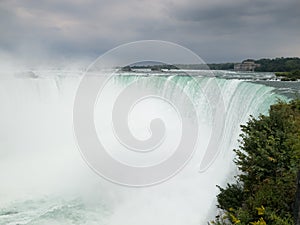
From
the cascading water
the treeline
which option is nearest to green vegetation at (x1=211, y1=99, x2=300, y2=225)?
the cascading water

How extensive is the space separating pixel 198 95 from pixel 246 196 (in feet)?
33.7

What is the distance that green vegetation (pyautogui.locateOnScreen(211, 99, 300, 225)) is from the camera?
17.7ft

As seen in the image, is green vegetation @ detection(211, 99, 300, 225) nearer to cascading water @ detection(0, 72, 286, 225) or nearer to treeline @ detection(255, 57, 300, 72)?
cascading water @ detection(0, 72, 286, 225)

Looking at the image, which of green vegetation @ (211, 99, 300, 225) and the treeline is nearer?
green vegetation @ (211, 99, 300, 225)

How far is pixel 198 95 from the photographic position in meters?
16.7

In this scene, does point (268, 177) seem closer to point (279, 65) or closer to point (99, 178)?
point (99, 178)

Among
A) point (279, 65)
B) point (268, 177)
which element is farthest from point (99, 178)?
point (279, 65)

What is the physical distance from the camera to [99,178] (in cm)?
1270

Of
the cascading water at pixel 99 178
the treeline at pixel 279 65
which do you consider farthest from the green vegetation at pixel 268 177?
the treeline at pixel 279 65

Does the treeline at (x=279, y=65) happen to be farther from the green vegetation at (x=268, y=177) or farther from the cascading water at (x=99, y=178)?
the green vegetation at (x=268, y=177)

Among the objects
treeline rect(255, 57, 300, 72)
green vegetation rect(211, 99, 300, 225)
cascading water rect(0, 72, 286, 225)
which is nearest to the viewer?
green vegetation rect(211, 99, 300, 225)

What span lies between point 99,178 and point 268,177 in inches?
295

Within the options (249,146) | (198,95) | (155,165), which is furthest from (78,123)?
(249,146)

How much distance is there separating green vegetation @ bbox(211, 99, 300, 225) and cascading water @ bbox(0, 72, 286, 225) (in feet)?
6.77
